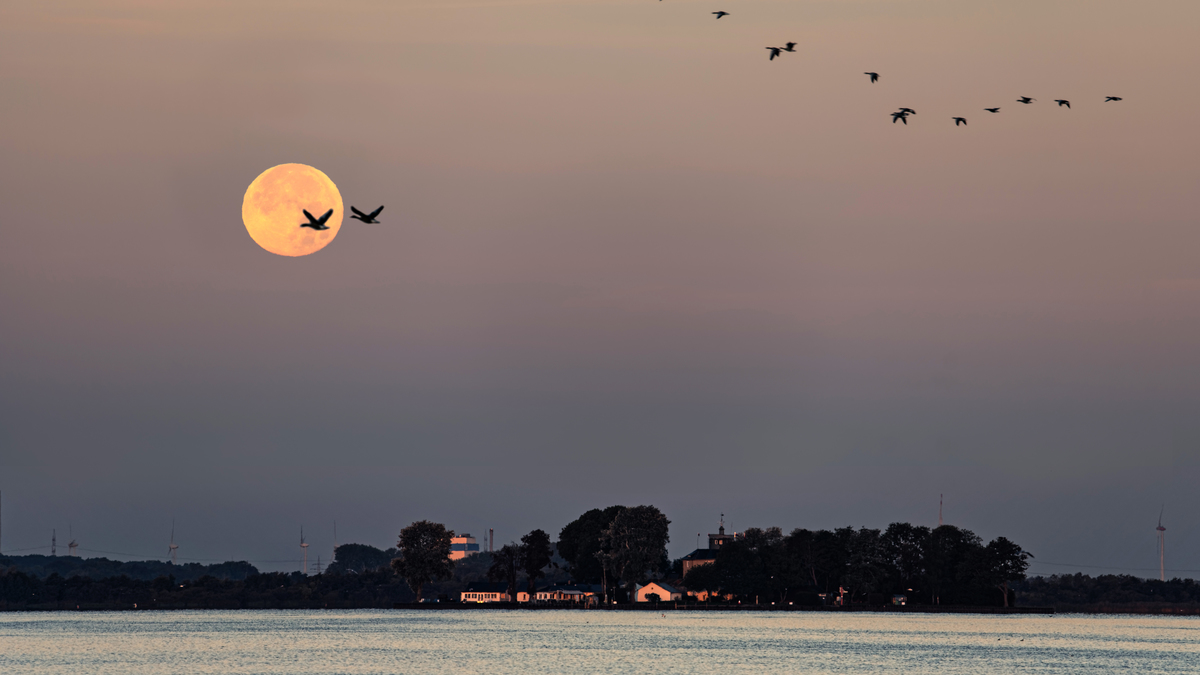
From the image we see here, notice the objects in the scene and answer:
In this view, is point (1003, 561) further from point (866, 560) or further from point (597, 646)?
point (597, 646)

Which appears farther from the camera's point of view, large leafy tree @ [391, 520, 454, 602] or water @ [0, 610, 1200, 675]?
large leafy tree @ [391, 520, 454, 602]

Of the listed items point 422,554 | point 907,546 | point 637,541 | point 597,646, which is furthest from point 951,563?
point 597,646

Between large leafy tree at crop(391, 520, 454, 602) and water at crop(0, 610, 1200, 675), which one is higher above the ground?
large leafy tree at crop(391, 520, 454, 602)

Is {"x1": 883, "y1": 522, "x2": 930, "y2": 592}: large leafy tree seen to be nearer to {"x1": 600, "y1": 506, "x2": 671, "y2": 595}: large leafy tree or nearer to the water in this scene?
the water

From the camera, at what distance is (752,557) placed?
7781 inches

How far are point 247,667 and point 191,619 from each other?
96155 millimetres

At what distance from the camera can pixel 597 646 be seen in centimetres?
11400

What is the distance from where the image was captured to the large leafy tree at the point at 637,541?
187 meters

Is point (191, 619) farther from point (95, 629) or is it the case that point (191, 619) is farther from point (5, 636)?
point (5, 636)

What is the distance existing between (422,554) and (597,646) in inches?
3399

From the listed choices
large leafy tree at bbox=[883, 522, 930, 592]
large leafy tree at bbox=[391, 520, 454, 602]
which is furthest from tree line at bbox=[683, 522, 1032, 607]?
large leafy tree at bbox=[391, 520, 454, 602]

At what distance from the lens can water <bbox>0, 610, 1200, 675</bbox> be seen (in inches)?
3735

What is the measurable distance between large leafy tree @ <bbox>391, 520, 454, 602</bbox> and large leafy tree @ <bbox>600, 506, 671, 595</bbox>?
2577 centimetres

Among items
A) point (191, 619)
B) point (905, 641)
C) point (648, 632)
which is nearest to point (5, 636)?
point (191, 619)
